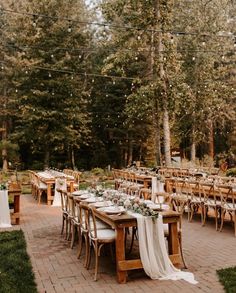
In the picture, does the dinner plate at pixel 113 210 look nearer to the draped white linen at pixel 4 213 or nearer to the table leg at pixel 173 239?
the table leg at pixel 173 239

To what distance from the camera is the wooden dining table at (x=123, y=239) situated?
4.61 m

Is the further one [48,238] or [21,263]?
[48,238]

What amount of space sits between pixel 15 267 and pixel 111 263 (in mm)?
1284

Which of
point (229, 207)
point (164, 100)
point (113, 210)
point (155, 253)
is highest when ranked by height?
point (164, 100)

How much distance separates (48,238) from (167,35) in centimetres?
1158

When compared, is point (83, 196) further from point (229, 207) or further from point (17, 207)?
point (229, 207)

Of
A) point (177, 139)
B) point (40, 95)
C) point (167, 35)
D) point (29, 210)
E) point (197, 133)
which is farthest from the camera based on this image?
point (177, 139)

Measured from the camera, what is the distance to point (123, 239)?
4699 millimetres

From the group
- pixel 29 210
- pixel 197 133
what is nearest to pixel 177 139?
pixel 197 133

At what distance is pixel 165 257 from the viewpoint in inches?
185

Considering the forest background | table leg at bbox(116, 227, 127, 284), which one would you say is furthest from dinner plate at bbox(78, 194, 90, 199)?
the forest background

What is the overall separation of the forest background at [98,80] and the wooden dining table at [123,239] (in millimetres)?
11902

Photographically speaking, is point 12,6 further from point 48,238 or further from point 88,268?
point 88,268

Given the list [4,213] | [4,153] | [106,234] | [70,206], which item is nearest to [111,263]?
[106,234]
